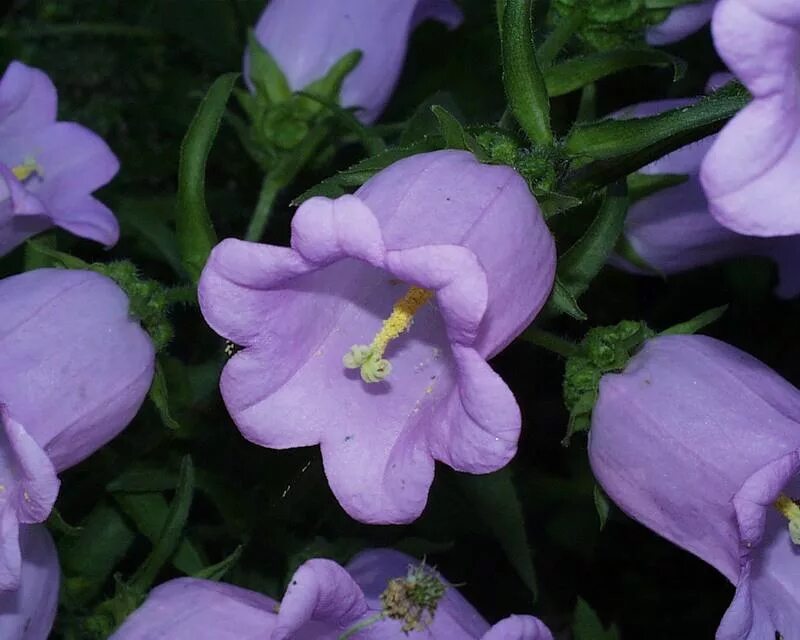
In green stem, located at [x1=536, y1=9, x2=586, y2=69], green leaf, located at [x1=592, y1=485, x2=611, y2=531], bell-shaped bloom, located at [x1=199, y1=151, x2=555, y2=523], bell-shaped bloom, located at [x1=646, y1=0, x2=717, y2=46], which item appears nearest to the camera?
bell-shaped bloom, located at [x1=199, y1=151, x2=555, y2=523]

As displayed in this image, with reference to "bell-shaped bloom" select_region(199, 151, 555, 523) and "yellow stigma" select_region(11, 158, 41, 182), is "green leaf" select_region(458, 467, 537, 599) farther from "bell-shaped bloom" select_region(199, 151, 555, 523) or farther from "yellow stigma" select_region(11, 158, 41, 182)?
"yellow stigma" select_region(11, 158, 41, 182)

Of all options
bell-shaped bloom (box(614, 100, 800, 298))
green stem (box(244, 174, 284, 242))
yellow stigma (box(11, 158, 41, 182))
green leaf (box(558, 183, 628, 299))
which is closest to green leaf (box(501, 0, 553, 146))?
green leaf (box(558, 183, 628, 299))

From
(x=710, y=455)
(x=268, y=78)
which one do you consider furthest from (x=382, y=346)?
(x=268, y=78)

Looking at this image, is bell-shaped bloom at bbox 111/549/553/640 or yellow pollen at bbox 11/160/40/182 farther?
yellow pollen at bbox 11/160/40/182

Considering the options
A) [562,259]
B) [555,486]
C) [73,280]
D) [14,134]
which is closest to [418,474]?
[562,259]

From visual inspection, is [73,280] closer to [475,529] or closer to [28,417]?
[28,417]

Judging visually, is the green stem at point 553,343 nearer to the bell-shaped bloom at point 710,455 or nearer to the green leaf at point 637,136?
the bell-shaped bloom at point 710,455

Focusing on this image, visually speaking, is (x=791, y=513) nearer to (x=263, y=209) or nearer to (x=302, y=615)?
(x=302, y=615)
